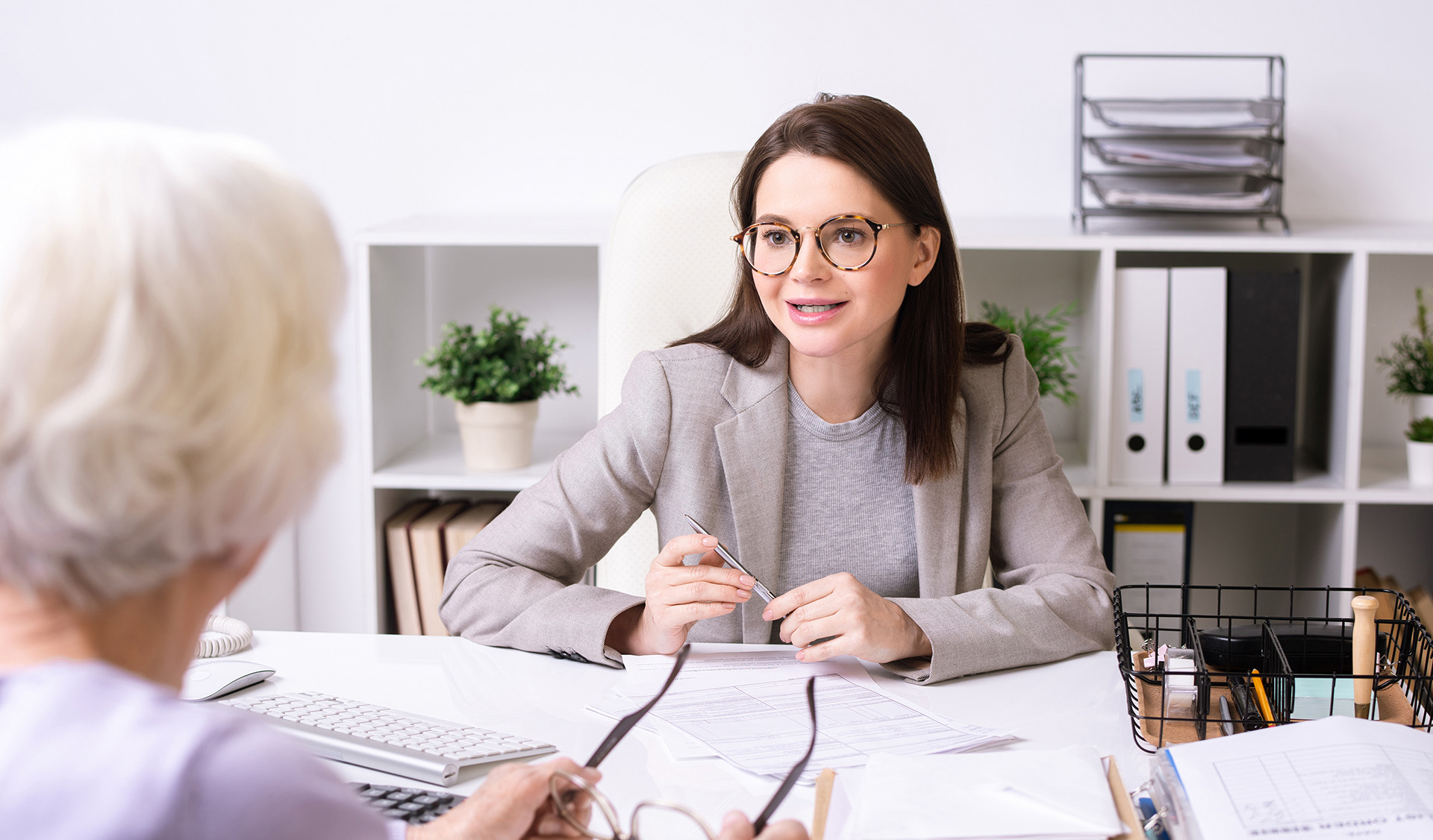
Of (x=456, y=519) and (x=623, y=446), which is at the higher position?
(x=623, y=446)

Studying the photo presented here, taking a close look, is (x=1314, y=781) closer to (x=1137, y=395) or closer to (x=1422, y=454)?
(x=1137, y=395)

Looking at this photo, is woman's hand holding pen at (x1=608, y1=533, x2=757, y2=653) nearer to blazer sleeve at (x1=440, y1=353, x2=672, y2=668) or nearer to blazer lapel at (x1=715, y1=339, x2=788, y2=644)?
blazer sleeve at (x1=440, y1=353, x2=672, y2=668)

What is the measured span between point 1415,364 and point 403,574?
1956 mm

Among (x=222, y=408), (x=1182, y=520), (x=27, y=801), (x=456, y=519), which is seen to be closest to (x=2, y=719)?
(x=27, y=801)

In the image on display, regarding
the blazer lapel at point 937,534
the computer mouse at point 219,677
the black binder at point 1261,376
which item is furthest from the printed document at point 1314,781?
the black binder at point 1261,376

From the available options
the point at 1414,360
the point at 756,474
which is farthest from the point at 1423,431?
the point at 756,474

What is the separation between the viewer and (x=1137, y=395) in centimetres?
201

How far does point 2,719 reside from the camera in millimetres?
407

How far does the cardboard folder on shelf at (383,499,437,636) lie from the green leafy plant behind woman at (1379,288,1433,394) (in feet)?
6.12

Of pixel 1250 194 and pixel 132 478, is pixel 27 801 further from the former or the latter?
pixel 1250 194

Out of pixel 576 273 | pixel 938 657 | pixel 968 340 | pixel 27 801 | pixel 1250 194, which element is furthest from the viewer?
pixel 576 273

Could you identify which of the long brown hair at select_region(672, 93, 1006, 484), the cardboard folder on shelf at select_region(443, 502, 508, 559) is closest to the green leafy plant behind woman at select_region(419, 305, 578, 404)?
the cardboard folder on shelf at select_region(443, 502, 508, 559)

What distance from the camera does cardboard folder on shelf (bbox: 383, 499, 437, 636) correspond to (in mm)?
2168

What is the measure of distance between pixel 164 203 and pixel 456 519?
1.81 m
